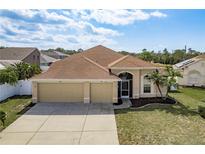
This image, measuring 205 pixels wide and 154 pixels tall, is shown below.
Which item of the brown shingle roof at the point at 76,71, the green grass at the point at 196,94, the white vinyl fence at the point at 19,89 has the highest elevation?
the brown shingle roof at the point at 76,71

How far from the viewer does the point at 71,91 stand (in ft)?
66.9

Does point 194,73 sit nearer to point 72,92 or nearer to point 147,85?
point 147,85

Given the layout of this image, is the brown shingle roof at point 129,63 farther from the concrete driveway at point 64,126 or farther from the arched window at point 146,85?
the concrete driveway at point 64,126

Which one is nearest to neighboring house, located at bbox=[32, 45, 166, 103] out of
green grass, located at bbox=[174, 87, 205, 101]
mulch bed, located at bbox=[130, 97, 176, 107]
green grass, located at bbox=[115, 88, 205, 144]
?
mulch bed, located at bbox=[130, 97, 176, 107]

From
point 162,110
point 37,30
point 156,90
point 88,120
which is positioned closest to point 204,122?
point 162,110

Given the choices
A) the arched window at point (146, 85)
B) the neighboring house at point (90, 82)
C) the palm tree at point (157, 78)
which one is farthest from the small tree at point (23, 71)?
the palm tree at point (157, 78)

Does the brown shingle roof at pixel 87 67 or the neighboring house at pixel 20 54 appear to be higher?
the neighboring house at pixel 20 54

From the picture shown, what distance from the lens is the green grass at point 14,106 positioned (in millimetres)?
15752

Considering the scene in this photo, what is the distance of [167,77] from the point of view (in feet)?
67.3

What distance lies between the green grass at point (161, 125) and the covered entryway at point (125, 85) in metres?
3.90

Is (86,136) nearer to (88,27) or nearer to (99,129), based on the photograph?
(99,129)

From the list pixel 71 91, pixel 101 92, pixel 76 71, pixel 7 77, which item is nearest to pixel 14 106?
pixel 7 77

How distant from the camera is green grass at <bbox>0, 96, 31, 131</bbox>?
1575 centimetres

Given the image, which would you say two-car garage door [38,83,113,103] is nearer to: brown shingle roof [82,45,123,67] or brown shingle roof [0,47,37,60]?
brown shingle roof [82,45,123,67]
